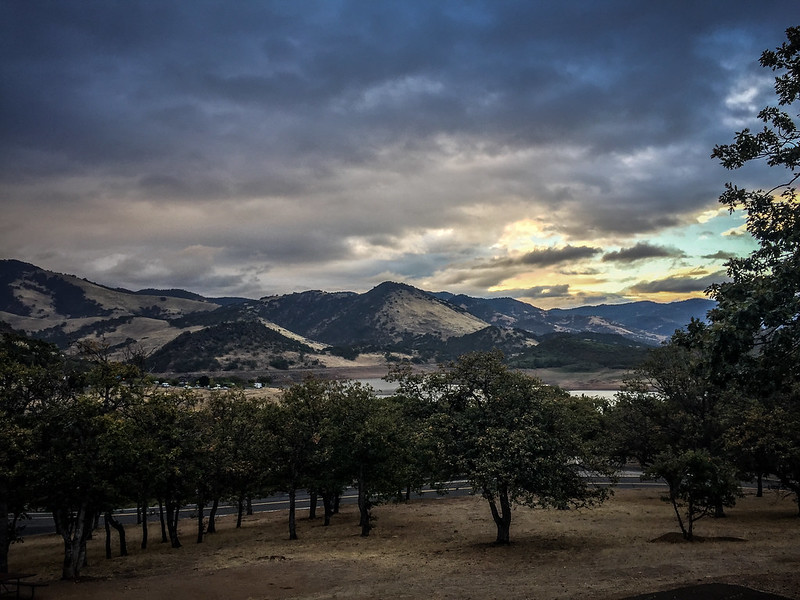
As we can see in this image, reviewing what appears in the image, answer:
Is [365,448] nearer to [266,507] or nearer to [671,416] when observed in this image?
[266,507]

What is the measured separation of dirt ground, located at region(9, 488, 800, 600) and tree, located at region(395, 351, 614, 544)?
12.7 feet

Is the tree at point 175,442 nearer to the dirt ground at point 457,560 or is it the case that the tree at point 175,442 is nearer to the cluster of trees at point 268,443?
the cluster of trees at point 268,443

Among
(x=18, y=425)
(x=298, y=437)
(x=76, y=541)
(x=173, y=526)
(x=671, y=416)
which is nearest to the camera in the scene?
(x=18, y=425)

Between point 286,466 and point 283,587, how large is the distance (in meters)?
18.5

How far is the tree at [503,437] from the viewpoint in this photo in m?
29.1

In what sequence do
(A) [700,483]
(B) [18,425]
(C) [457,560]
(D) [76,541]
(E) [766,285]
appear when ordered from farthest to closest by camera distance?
(A) [700,483] → (C) [457,560] → (D) [76,541] → (B) [18,425] → (E) [766,285]

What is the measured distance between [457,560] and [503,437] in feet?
26.0

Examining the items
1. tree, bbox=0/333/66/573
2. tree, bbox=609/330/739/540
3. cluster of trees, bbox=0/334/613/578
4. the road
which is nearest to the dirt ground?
cluster of trees, bbox=0/334/613/578

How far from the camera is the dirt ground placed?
72.7ft

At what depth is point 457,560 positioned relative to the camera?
1150 inches

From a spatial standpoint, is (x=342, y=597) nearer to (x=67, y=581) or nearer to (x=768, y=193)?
(x=67, y=581)

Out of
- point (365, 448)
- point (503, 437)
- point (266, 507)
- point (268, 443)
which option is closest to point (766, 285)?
point (503, 437)

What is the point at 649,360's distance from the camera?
4972cm

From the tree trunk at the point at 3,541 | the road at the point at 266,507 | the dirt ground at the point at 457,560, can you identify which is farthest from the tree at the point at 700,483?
the tree trunk at the point at 3,541
